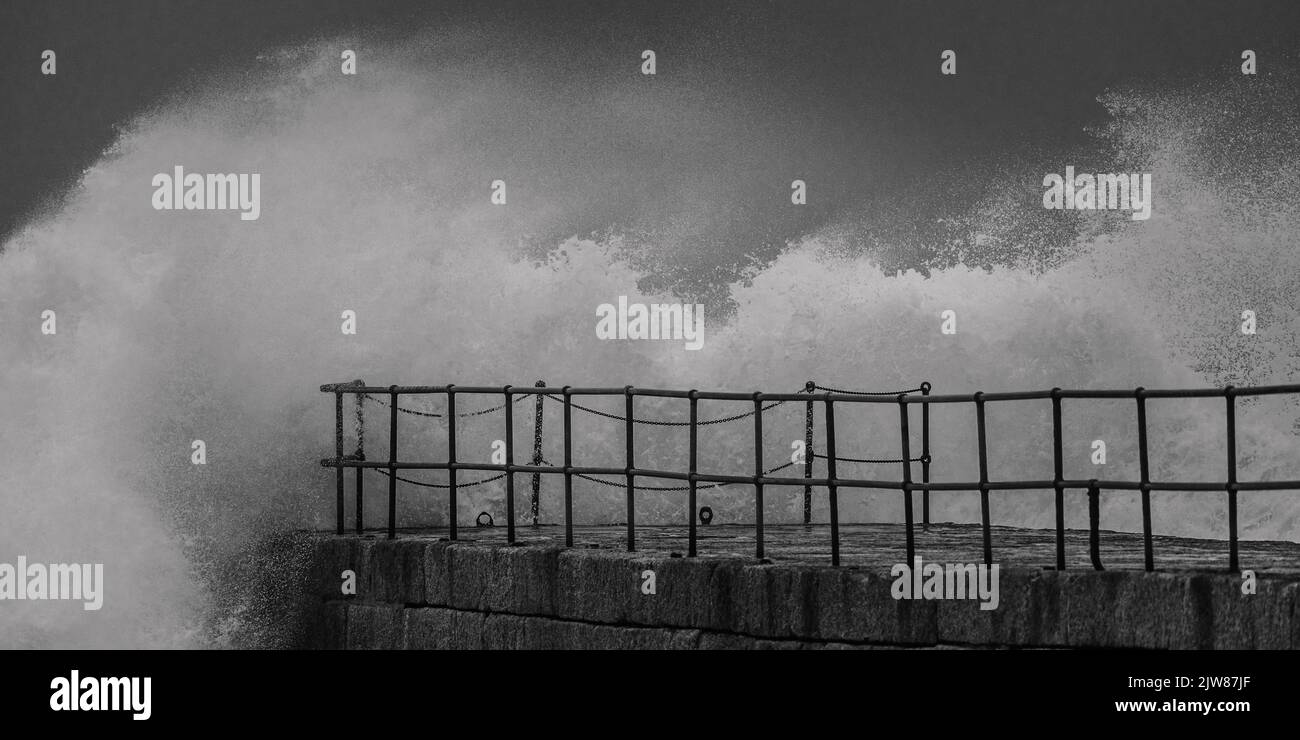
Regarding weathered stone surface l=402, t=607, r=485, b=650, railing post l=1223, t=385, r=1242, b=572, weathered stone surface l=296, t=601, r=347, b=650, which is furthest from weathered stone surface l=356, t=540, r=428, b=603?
railing post l=1223, t=385, r=1242, b=572

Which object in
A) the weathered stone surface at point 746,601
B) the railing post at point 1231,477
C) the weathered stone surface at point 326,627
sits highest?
the railing post at point 1231,477

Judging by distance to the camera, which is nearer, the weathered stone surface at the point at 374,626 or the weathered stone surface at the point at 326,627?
the weathered stone surface at the point at 374,626

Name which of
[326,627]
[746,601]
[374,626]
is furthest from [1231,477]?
[326,627]

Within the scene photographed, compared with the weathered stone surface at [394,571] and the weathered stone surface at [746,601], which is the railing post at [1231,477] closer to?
the weathered stone surface at [746,601]

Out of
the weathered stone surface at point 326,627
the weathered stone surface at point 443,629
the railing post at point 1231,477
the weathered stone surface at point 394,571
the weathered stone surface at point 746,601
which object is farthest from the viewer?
the weathered stone surface at point 326,627

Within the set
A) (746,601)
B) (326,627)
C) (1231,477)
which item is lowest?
(326,627)

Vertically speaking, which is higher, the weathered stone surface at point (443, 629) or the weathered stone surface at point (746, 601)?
the weathered stone surface at point (746, 601)

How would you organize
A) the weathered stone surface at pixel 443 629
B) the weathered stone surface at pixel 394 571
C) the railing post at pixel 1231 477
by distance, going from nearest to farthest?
1. the railing post at pixel 1231 477
2. the weathered stone surface at pixel 443 629
3. the weathered stone surface at pixel 394 571

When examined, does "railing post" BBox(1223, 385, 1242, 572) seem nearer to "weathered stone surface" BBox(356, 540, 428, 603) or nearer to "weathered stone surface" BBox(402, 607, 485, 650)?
"weathered stone surface" BBox(402, 607, 485, 650)

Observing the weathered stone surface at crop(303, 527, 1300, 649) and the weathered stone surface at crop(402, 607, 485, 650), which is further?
Answer: the weathered stone surface at crop(402, 607, 485, 650)

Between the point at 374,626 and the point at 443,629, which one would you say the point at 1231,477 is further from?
the point at 374,626

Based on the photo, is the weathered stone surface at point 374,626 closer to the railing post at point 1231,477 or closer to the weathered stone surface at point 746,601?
the weathered stone surface at point 746,601

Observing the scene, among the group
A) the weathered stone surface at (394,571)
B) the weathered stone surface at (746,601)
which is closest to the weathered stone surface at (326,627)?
the weathered stone surface at (746,601)
